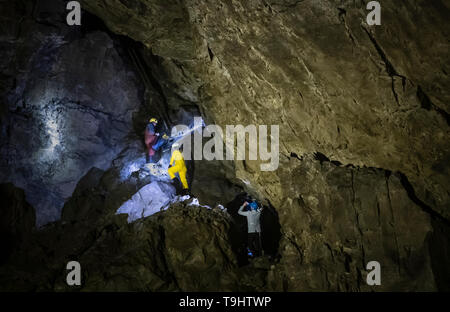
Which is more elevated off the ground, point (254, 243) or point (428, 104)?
point (428, 104)

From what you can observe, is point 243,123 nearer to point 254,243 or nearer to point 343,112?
point 343,112

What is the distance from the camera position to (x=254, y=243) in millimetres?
8234

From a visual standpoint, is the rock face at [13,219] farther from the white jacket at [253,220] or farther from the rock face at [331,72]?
the white jacket at [253,220]

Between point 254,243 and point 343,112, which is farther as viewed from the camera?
point 254,243

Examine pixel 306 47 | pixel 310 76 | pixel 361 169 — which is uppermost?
pixel 306 47

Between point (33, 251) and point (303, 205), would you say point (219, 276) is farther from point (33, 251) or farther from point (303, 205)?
point (33, 251)

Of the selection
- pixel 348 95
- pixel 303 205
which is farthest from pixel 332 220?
pixel 348 95

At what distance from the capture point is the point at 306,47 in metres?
5.32

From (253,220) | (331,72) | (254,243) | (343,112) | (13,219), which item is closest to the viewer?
(331,72)

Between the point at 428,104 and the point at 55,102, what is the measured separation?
1035 centimetres

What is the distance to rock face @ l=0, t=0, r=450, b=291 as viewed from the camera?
4.71 metres

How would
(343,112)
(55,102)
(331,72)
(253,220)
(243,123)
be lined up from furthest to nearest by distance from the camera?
(55,102)
(253,220)
(243,123)
(343,112)
(331,72)

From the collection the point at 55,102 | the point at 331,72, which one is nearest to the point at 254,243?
the point at 331,72
